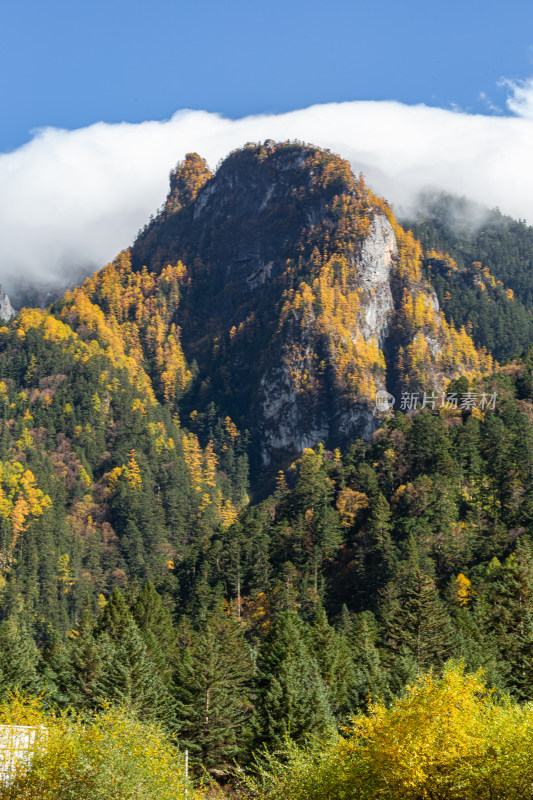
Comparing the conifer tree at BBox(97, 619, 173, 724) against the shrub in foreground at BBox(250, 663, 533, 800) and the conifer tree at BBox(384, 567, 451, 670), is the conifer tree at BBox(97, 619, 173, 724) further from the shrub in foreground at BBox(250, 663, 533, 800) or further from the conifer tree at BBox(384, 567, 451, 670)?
the shrub in foreground at BBox(250, 663, 533, 800)

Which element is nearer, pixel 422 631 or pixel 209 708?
pixel 209 708

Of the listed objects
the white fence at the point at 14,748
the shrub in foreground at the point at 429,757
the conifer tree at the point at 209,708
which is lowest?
the conifer tree at the point at 209,708

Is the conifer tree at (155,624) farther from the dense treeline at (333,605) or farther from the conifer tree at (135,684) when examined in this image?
the conifer tree at (135,684)

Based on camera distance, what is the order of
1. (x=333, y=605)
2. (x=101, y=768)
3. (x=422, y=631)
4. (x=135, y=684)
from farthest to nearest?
(x=333, y=605)
(x=422, y=631)
(x=135, y=684)
(x=101, y=768)

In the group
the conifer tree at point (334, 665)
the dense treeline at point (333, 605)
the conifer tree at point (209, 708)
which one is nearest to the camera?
the conifer tree at point (209, 708)

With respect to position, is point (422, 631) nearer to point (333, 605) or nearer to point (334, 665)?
point (334, 665)

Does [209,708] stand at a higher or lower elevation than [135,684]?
lower

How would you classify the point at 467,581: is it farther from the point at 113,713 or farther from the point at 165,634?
the point at 113,713

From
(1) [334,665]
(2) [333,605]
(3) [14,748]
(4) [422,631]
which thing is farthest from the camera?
(2) [333,605]

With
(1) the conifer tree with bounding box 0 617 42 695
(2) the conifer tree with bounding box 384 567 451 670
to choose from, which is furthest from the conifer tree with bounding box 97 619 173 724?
(2) the conifer tree with bounding box 384 567 451 670

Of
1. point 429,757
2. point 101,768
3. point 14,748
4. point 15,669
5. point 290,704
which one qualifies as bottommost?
point 15,669

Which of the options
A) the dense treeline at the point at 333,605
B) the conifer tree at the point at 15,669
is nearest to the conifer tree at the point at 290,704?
the dense treeline at the point at 333,605

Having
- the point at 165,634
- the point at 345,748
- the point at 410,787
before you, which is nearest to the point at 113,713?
the point at 345,748

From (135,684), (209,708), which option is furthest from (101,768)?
(135,684)
